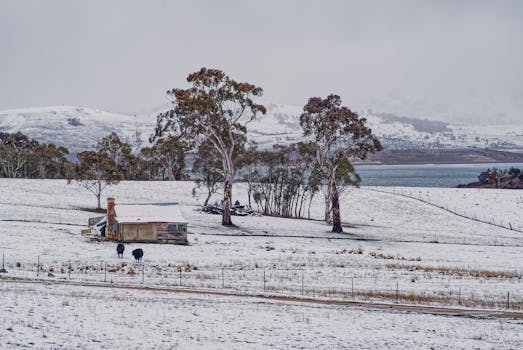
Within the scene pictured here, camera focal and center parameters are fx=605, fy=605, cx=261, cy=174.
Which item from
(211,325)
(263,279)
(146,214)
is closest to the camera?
(211,325)

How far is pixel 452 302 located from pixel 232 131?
44.7m

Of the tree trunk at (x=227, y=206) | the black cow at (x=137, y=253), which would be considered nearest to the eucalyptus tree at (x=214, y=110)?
the tree trunk at (x=227, y=206)

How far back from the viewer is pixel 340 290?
1356 inches

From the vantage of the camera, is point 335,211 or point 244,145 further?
point 244,145

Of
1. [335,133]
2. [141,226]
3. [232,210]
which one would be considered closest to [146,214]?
[141,226]

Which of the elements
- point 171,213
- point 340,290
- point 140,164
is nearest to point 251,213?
point 171,213

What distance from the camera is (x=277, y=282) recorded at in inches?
1454

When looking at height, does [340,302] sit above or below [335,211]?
below

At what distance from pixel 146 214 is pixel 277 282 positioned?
22.4 m

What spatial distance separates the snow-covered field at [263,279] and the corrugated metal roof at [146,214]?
3.30 meters

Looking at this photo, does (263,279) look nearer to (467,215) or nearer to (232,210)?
(232,210)

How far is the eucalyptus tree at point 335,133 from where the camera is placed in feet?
A: 223

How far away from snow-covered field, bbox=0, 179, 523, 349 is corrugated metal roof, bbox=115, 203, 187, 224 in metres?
3.30

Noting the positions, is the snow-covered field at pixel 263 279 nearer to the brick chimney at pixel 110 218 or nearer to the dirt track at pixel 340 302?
the dirt track at pixel 340 302
